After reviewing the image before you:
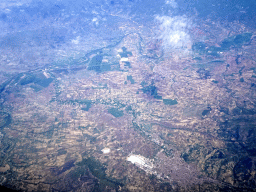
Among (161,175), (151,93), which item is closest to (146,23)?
(151,93)

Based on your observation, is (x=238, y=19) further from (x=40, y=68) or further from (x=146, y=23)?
(x=40, y=68)

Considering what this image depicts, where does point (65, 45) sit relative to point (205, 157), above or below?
above

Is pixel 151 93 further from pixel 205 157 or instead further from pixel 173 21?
pixel 173 21

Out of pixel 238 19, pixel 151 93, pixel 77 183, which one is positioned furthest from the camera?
pixel 238 19

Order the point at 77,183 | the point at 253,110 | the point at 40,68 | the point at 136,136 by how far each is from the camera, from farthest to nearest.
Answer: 1. the point at 40,68
2. the point at 253,110
3. the point at 136,136
4. the point at 77,183

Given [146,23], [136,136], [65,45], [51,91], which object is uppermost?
[146,23]

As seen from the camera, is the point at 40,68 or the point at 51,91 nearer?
the point at 51,91
